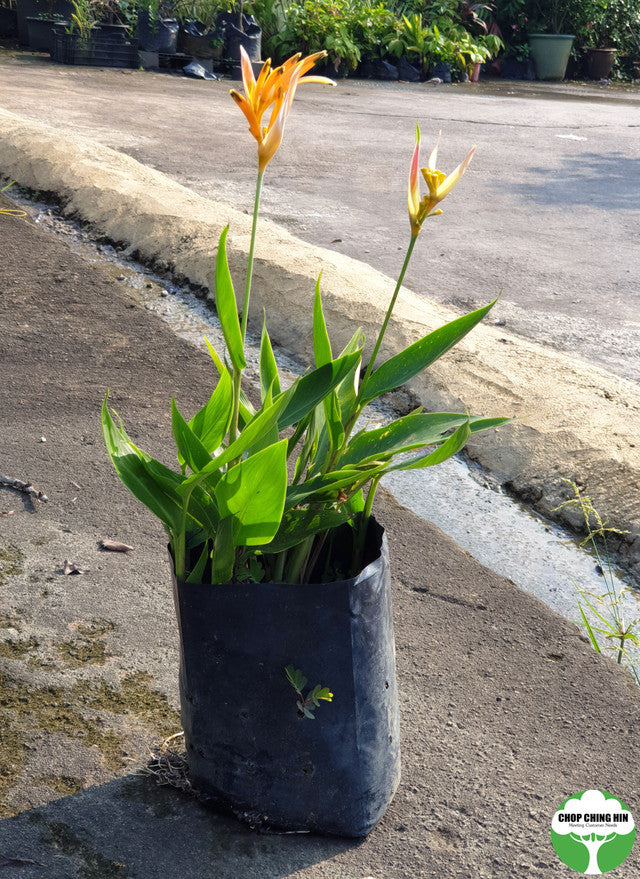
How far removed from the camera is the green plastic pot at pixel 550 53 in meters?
17.5

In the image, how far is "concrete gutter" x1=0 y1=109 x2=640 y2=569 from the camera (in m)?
3.11

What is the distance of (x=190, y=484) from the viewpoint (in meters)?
1.42

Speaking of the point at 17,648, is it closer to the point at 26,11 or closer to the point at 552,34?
the point at 26,11

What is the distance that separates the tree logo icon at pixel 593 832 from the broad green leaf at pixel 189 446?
109 cm

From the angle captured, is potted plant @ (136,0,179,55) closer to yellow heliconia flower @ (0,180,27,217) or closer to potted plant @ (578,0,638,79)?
yellow heliconia flower @ (0,180,27,217)

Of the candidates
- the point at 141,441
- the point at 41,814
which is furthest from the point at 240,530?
the point at 141,441

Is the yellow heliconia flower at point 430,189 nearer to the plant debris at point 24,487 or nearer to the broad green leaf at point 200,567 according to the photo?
the broad green leaf at point 200,567

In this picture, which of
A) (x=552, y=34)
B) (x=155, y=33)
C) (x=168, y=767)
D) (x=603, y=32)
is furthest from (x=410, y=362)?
(x=603, y=32)

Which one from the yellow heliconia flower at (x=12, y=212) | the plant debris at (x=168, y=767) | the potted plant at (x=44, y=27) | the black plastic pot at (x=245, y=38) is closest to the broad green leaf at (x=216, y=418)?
the plant debris at (x=168, y=767)

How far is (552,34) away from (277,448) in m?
18.9

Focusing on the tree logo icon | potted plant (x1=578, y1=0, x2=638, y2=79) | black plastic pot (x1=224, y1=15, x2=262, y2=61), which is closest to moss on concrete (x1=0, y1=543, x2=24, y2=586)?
the tree logo icon

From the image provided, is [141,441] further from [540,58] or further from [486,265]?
[540,58]

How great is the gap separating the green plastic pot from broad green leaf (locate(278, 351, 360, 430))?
18.3 m

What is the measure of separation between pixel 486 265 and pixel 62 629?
13.3ft
